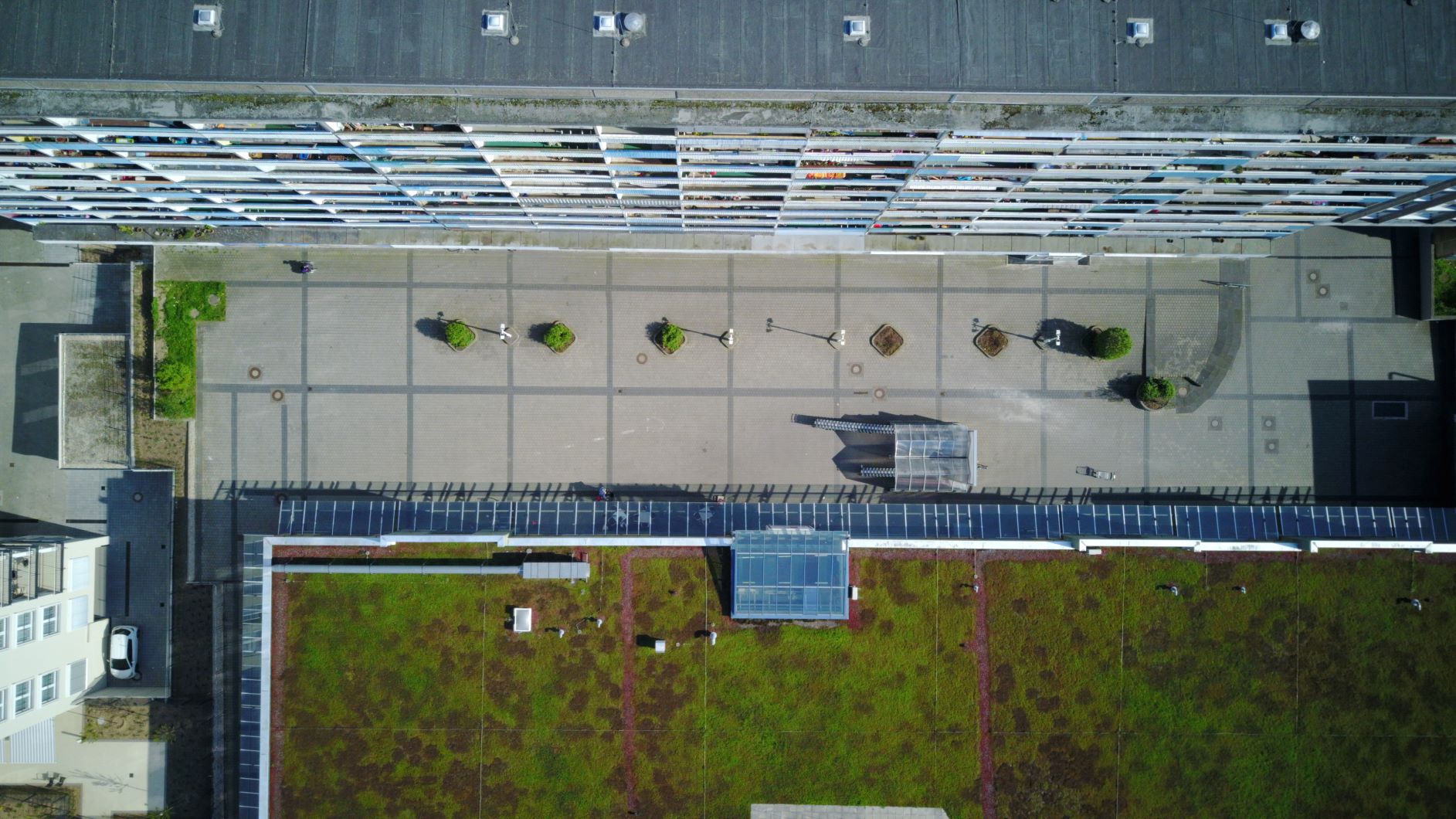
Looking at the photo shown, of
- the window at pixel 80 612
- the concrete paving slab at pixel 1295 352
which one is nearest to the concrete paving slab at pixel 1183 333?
the concrete paving slab at pixel 1295 352

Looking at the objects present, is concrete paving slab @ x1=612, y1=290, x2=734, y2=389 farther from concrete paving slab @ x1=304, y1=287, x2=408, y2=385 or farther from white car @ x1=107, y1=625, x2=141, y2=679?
white car @ x1=107, y1=625, x2=141, y2=679

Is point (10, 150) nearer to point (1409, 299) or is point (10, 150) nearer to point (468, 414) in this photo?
point (468, 414)

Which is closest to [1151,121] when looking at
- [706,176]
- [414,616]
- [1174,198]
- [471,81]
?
[1174,198]

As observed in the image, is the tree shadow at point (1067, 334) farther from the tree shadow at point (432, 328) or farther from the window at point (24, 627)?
the window at point (24, 627)

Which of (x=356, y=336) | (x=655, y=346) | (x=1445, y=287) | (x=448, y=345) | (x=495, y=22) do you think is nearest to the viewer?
(x=495, y=22)

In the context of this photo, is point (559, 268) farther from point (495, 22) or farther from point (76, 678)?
point (76, 678)

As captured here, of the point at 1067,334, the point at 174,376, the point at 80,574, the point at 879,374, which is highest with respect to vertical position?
the point at 1067,334

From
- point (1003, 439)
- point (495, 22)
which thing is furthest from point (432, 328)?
point (1003, 439)
